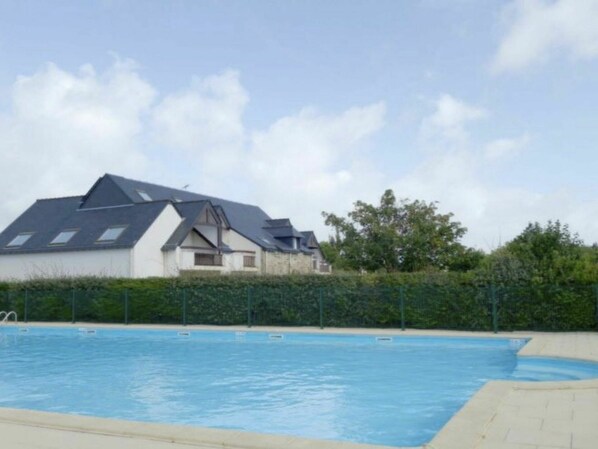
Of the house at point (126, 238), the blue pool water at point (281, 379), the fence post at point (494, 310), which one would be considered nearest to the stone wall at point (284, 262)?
the house at point (126, 238)

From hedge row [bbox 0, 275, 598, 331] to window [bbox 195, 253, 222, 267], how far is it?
11.8m

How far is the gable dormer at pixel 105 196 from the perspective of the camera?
35438 mm

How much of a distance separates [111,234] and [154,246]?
102 inches

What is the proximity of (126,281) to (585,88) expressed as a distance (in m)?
18.2

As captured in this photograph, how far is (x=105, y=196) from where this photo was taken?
36.2 meters

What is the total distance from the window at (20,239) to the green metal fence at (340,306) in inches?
475

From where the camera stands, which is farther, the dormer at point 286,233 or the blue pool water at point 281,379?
the dormer at point 286,233

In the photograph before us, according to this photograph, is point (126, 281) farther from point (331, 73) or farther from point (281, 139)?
point (331, 73)

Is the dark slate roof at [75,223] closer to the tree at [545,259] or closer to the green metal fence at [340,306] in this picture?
the green metal fence at [340,306]

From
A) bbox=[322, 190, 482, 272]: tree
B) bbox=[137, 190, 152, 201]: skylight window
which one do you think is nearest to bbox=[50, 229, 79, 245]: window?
bbox=[137, 190, 152, 201]: skylight window

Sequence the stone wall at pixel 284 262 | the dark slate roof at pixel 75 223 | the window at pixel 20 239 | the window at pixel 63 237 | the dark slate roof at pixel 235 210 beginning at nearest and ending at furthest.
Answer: the dark slate roof at pixel 75 223 → the window at pixel 63 237 → the window at pixel 20 239 → the dark slate roof at pixel 235 210 → the stone wall at pixel 284 262

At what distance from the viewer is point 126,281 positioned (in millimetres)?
22828

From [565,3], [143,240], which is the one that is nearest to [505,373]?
[565,3]

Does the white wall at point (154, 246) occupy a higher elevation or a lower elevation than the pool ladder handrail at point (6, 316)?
higher
